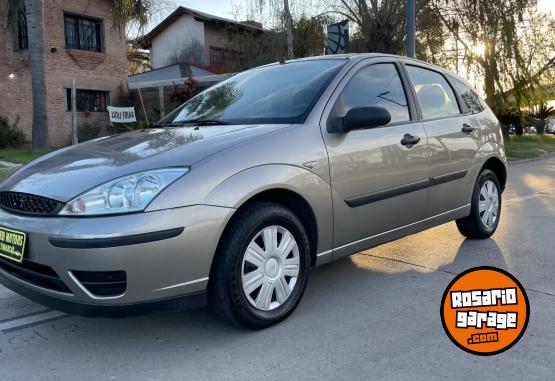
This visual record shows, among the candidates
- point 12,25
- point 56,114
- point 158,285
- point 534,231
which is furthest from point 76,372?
point 56,114

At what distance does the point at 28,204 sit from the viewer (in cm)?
289

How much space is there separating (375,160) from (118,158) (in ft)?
5.61

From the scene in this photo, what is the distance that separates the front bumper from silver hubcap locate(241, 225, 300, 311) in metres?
0.28

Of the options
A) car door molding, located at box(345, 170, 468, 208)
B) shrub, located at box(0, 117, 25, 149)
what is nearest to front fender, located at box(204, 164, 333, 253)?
car door molding, located at box(345, 170, 468, 208)

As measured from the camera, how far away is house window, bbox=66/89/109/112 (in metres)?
19.1

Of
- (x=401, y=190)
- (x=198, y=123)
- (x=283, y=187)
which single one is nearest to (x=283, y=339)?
(x=283, y=187)

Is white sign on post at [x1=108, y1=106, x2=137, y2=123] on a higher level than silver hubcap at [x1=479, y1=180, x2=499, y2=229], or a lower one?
higher

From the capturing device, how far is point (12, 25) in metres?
16.0

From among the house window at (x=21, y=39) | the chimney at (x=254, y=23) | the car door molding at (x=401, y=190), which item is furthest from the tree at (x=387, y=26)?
the car door molding at (x=401, y=190)

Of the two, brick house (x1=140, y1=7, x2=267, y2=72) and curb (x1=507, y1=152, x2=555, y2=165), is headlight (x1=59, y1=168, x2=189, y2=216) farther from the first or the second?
brick house (x1=140, y1=7, x2=267, y2=72)

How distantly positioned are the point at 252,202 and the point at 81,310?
1063 millimetres

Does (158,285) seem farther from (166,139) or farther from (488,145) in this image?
(488,145)

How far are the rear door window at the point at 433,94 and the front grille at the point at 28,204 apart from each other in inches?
113

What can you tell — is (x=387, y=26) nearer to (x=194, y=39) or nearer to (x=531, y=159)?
(x=531, y=159)
